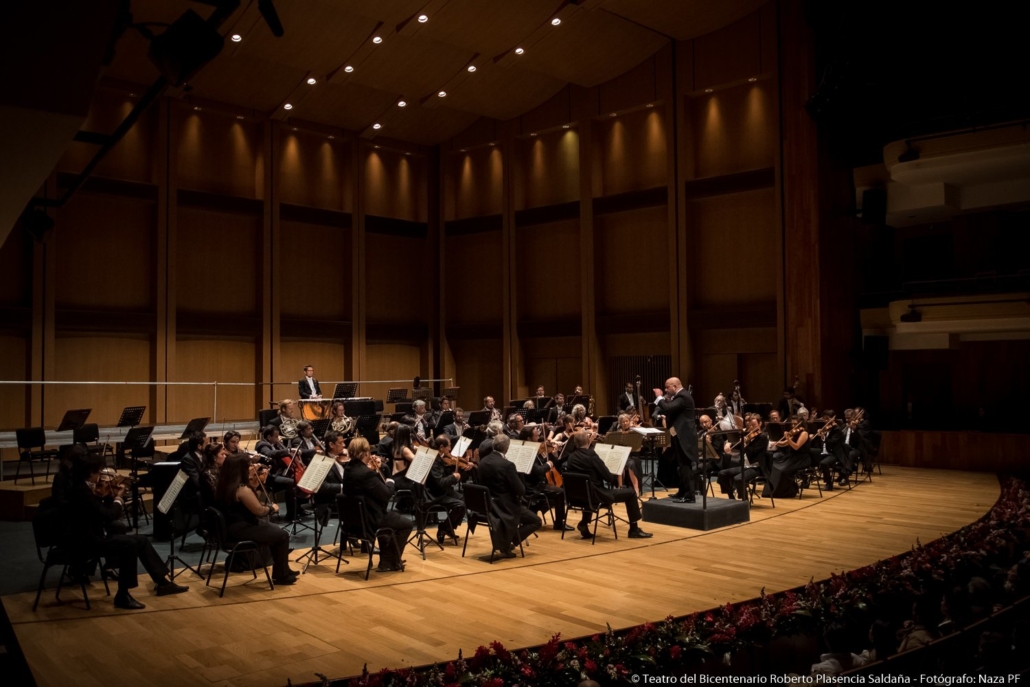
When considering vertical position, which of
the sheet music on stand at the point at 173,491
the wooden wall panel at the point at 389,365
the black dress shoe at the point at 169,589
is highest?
the wooden wall panel at the point at 389,365

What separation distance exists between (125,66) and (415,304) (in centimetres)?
→ 927

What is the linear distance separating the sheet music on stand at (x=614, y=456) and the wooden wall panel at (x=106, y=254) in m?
12.6

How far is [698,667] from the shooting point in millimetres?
5047

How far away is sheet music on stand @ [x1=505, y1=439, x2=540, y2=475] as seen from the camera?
8.28m

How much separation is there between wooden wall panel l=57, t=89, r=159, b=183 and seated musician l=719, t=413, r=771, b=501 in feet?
45.8

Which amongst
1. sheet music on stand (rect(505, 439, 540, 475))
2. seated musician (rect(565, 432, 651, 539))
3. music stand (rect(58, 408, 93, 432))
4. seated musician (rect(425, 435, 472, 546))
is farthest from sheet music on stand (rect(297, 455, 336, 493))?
music stand (rect(58, 408, 93, 432))

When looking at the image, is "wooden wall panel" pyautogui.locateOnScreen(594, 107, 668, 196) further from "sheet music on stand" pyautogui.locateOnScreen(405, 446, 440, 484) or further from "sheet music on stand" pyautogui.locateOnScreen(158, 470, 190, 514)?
"sheet music on stand" pyautogui.locateOnScreen(158, 470, 190, 514)

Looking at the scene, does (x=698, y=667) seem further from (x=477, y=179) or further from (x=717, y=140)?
(x=477, y=179)

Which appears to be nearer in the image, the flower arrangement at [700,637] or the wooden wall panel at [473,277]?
the flower arrangement at [700,637]

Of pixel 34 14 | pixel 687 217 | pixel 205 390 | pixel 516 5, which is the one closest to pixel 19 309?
pixel 205 390

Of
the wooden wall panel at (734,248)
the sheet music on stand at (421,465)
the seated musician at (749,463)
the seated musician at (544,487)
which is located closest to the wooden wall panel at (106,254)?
the seated musician at (544,487)

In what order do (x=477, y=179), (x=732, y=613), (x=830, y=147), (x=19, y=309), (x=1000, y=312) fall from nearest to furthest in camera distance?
(x=732, y=613)
(x=1000, y=312)
(x=19, y=309)
(x=830, y=147)
(x=477, y=179)

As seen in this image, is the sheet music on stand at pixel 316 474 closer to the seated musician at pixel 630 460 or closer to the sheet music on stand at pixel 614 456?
the sheet music on stand at pixel 614 456

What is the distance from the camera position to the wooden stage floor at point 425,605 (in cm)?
506
